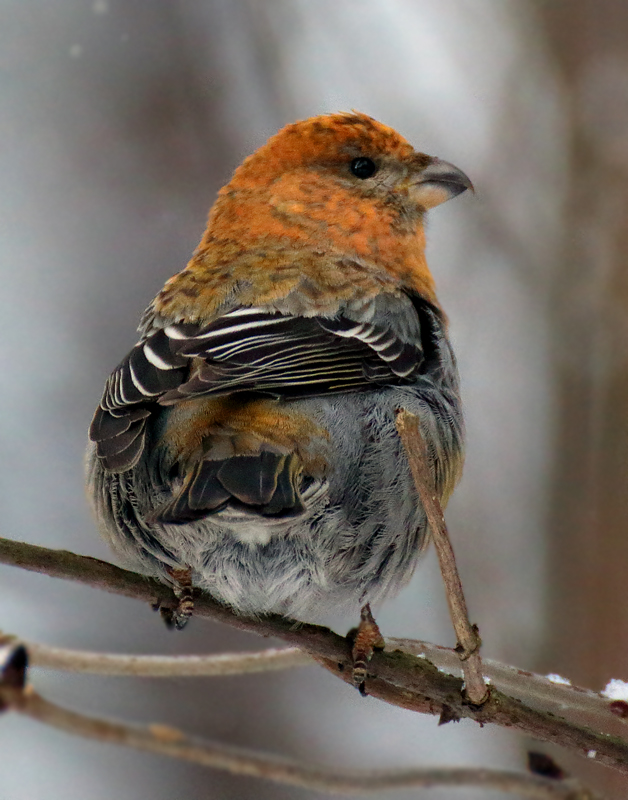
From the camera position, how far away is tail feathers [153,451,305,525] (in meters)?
2.40

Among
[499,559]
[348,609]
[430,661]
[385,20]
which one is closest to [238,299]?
[348,609]

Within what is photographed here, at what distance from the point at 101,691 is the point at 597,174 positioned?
4.12m

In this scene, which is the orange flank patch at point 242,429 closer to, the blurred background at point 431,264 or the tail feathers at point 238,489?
the tail feathers at point 238,489

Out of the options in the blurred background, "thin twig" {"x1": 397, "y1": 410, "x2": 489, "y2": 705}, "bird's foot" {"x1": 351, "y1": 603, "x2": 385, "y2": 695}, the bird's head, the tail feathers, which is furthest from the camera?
the blurred background

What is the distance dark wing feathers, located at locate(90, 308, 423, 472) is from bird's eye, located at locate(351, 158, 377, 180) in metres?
1.20

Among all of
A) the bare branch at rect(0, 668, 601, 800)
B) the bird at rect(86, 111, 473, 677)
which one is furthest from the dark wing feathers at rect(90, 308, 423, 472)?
the bare branch at rect(0, 668, 601, 800)

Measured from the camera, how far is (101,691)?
5.10 metres

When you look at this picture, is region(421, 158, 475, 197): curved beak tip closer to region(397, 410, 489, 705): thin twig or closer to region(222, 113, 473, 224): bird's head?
region(222, 113, 473, 224): bird's head

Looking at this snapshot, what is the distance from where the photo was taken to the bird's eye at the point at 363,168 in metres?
4.30

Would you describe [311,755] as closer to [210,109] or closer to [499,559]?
[499,559]

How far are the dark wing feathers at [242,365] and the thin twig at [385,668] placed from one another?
1.22 ft

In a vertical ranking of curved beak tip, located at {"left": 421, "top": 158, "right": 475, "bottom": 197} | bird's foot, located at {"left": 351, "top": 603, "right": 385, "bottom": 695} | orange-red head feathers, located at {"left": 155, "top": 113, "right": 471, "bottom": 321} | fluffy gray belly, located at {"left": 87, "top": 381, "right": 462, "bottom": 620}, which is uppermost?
curved beak tip, located at {"left": 421, "top": 158, "right": 475, "bottom": 197}

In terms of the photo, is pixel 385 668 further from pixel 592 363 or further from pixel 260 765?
pixel 592 363

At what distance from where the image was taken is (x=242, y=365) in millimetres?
2803
